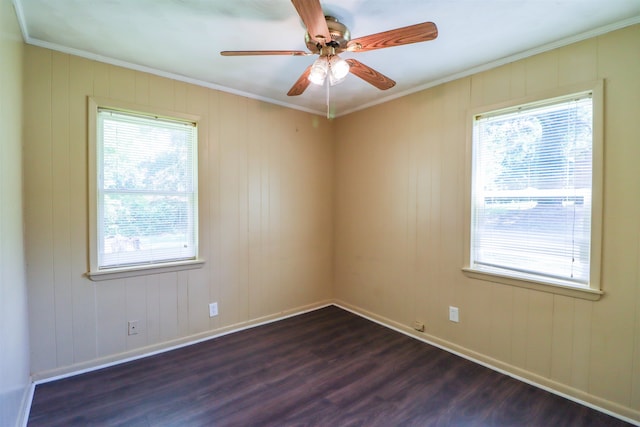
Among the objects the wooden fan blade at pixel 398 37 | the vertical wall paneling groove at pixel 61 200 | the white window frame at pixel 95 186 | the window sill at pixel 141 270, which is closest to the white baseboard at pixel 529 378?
the window sill at pixel 141 270

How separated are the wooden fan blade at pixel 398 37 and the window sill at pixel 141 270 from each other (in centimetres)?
226

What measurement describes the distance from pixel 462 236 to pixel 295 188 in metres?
1.87

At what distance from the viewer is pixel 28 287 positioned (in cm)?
212

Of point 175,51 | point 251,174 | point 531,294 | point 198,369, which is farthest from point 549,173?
point 198,369

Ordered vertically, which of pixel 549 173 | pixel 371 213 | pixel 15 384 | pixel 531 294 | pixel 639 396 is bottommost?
pixel 639 396

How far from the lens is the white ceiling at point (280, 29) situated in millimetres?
1736

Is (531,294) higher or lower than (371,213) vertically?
lower

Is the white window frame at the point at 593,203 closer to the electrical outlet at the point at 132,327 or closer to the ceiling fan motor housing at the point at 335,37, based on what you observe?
the ceiling fan motor housing at the point at 335,37

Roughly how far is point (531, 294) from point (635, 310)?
1.77ft

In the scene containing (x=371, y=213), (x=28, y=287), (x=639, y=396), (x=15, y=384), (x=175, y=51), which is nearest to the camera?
(x=15, y=384)

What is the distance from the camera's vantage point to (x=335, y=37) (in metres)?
1.71

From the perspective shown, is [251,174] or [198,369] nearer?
[198,369]

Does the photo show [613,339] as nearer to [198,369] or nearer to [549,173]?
[549,173]

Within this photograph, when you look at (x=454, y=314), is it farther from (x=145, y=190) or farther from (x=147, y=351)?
(x=145, y=190)
